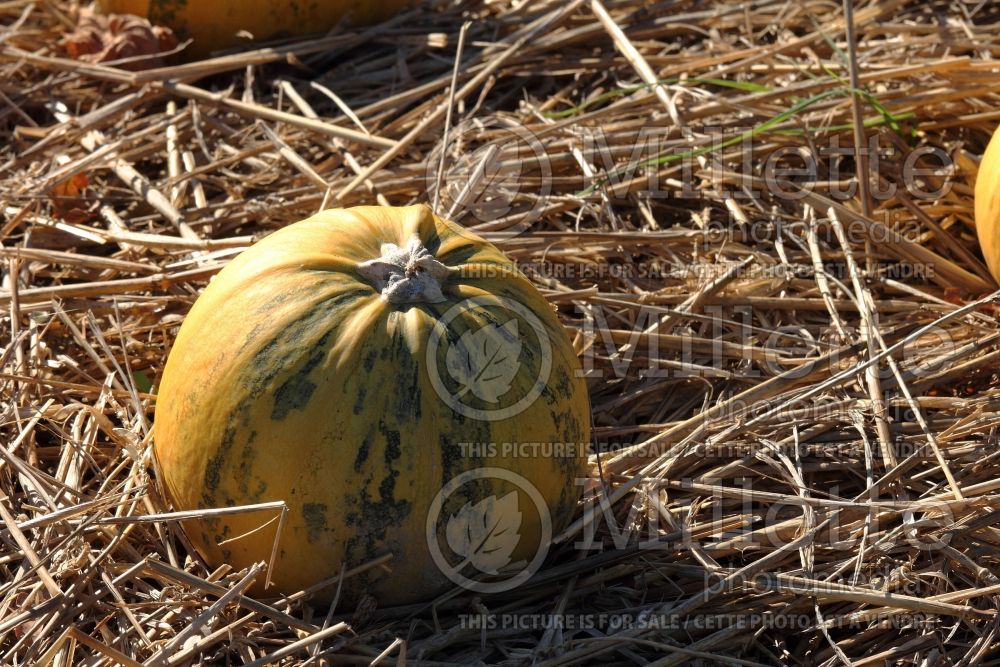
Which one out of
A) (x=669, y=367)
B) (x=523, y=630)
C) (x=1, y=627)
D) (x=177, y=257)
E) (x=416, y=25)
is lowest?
(x=523, y=630)

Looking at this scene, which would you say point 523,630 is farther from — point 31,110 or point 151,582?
point 31,110

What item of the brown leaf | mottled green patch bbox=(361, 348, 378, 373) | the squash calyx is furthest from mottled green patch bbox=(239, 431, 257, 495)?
the brown leaf

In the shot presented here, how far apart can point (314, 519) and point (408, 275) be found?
0.58 metres

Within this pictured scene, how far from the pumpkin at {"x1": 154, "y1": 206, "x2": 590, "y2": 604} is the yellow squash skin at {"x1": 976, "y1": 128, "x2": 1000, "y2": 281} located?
1.68 m

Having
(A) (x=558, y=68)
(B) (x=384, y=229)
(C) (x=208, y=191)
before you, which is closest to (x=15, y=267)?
(C) (x=208, y=191)

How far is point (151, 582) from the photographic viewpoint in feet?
9.37

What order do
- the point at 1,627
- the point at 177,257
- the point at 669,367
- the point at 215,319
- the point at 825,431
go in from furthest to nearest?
the point at 177,257 → the point at 669,367 → the point at 825,431 → the point at 215,319 → the point at 1,627

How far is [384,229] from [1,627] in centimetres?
124

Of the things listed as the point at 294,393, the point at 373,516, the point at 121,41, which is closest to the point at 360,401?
the point at 294,393

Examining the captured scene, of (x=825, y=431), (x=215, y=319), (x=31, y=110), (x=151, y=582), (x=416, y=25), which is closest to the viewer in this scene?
(x=215, y=319)

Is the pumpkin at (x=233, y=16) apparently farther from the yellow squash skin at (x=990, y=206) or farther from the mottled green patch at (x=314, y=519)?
the mottled green patch at (x=314, y=519)

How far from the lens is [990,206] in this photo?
142 inches

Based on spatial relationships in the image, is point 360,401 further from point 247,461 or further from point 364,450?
point 247,461

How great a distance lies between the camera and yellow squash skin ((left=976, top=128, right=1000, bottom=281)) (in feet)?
11.8
